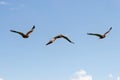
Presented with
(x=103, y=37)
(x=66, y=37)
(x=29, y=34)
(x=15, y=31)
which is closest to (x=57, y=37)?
(x=66, y=37)

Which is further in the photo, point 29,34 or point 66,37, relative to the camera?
point 29,34

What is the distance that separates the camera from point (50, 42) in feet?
160

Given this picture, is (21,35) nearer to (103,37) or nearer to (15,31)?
(15,31)

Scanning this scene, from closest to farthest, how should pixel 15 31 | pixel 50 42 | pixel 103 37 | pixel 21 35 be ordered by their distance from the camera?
pixel 50 42, pixel 15 31, pixel 21 35, pixel 103 37

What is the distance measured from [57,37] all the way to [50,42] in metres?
2.87

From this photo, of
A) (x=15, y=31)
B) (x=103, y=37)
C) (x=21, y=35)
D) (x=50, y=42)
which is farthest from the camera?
(x=103, y=37)

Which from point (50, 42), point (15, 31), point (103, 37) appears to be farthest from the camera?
point (103, 37)

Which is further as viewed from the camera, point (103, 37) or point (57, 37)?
point (103, 37)

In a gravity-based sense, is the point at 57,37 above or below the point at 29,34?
below

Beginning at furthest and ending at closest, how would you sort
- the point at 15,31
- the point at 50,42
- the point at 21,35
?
the point at 21,35, the point at 15,31, the point at 50,42

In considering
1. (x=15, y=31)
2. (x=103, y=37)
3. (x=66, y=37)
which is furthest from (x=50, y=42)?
(x=103, y=37)

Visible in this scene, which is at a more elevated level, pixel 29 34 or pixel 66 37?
pixel 29 34

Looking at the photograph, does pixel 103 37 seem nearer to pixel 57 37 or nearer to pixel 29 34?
pixel 29 34

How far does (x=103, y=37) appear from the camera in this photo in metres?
68.4
